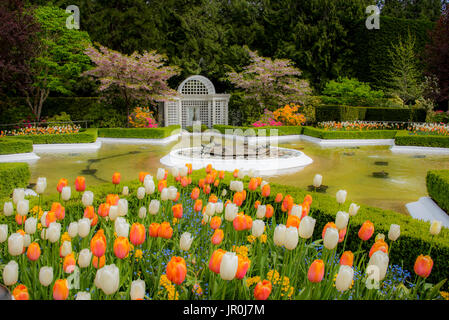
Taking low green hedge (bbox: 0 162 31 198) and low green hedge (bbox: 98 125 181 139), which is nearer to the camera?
low green hedge (bbox: 0 162 31 198)

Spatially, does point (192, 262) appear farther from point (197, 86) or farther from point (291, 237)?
point (197, 86)

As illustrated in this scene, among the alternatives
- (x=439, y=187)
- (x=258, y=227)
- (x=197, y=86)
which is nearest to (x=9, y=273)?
(x=258, y=227)

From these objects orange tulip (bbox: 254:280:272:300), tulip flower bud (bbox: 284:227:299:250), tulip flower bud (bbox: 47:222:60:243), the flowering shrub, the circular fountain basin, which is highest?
the flowering shrub

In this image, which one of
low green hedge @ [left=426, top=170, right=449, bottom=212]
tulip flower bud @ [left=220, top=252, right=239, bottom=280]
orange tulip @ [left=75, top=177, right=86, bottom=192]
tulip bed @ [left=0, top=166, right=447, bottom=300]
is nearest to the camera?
tulip flower bud @ [left=220, top=252, right=239, bottom=280]

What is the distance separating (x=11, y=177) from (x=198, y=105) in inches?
913

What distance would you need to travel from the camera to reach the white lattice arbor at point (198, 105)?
2838 cm

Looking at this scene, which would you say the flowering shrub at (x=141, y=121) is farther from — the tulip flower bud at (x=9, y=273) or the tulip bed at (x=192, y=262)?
the tulip flower bud at (x=9, y=273)

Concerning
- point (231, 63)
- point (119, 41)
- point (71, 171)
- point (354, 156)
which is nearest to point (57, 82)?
point (119, 41)

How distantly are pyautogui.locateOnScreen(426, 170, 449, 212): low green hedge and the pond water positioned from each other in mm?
651

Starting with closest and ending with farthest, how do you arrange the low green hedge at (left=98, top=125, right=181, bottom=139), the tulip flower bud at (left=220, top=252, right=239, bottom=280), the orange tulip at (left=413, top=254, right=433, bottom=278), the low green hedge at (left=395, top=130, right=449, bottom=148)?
the tulip flower bud at (left=220, top=252, right=239, bottom=280), the orange tulip at (left=413, top=254, right=433, bottom=278), the low green hedge at (left=395, top=130, right=449, bottom=148), the low green hedge at (left=98, top=125, right=181, bottom=139)

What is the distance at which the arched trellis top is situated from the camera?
28734 millimetres

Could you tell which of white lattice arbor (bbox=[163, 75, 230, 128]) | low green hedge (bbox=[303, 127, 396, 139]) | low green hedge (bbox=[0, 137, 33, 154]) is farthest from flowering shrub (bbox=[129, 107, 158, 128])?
low green hedge (bbox=[303, 127, 396, 139])

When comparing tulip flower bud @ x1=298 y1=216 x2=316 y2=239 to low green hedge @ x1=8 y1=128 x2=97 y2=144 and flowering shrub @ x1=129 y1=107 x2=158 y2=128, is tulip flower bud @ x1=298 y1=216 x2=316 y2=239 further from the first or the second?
flowering shrub @ x1=129 y1=107 x2=158 y2=128
